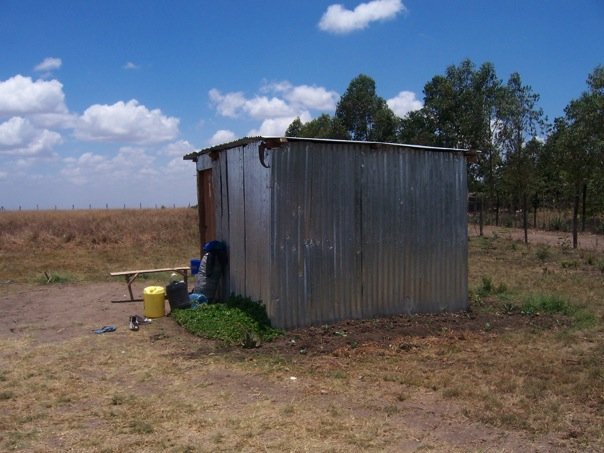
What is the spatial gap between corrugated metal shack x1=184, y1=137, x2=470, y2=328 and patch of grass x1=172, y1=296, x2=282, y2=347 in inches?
7.1

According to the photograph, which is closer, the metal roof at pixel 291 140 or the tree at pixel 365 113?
the metal roof at pixel 291 140

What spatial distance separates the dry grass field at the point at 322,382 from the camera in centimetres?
468

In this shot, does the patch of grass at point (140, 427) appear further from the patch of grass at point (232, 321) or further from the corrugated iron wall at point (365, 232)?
the corrugated iron wall at point (365, 232)

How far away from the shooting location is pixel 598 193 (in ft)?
58.4

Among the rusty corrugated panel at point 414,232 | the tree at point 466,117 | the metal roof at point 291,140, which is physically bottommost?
the rusty corrugated panel at point 414,232

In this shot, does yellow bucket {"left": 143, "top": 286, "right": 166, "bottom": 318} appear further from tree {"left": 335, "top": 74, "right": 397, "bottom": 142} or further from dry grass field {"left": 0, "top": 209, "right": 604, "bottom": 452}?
tree {"left": 335, "top": 74, "right": 397, "bottom": 142}

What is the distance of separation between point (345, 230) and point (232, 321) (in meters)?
2.12

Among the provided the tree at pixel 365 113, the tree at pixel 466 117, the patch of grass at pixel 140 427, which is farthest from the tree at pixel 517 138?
the patch of grass at pixel 140 427

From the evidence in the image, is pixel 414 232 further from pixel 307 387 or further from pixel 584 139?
pixel 584 139

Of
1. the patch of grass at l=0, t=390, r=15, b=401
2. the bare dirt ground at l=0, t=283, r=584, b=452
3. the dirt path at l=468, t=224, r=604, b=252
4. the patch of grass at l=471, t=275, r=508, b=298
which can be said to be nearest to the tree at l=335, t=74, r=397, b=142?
the dirt path at l=468, t=224, r=604, b=252

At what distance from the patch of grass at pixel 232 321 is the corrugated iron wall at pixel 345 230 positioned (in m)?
0.21

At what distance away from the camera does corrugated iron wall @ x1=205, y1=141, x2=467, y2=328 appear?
26.4 ft

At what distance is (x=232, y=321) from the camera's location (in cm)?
838

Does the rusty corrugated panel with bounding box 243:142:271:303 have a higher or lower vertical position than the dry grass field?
higher
